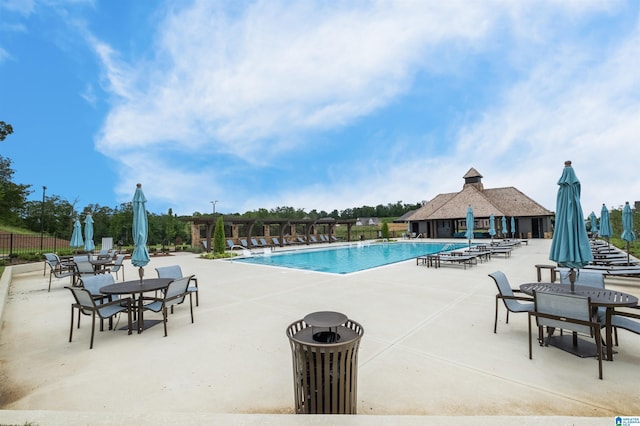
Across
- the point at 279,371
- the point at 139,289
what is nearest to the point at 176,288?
the point at 139,289

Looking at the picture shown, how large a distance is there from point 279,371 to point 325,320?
116cm

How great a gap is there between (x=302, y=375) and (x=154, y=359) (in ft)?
7.74

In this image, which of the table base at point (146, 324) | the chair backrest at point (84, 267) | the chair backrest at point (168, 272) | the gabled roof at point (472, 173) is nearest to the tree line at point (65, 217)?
the chair backrest at point (84, 267)

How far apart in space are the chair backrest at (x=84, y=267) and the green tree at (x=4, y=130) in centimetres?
1126

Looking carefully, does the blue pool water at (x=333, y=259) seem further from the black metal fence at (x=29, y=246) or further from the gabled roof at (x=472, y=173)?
the gabled roof at (x=472, y=173)

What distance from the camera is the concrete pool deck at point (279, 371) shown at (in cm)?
223

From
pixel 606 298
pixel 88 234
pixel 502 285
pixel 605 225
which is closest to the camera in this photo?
pixel 606 298

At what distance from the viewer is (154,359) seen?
3.32 m

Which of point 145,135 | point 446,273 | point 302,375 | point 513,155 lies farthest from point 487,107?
point 145,135

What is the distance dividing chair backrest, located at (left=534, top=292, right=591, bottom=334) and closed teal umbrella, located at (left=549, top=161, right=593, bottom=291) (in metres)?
0.69

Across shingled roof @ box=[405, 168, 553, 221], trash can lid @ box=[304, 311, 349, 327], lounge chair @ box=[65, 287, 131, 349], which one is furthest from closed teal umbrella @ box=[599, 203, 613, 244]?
shingled roof @ box=[405, 168, 553, 221]

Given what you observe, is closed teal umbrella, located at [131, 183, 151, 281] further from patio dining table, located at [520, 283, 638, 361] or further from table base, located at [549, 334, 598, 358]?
table base, located at [549, 334, 598, 358]

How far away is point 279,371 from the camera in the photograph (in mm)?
2969

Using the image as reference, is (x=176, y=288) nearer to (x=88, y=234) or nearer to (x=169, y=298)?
(x=169, y=298)
